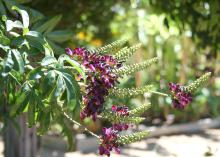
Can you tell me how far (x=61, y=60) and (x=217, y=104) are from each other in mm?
4229

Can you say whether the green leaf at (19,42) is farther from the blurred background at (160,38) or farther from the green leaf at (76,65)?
the blurred background at (160,38)

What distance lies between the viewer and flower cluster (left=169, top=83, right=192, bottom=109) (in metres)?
1.81

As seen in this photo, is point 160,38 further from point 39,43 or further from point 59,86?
point 59,86

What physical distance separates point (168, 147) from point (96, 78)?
3212 millimetres

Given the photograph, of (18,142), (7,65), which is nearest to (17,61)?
(7,65)

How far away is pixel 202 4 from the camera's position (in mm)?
2725

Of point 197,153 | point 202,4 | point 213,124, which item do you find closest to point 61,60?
point 202,4

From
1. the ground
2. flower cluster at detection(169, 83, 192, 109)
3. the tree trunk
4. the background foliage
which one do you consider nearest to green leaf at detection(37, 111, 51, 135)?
flower cluster at detection(169, 83, 192, 109)

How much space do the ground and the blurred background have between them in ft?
0.06

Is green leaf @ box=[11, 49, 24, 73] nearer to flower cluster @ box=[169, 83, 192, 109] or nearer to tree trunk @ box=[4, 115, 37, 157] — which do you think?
flower cluster @ box=[169, 83, 192, 109]

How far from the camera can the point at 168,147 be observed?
4727 millimetres

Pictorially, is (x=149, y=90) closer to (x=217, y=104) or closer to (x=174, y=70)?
(x=174, y=70)

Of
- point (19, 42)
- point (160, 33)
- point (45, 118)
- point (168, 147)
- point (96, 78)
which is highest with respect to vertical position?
point (160, 33)

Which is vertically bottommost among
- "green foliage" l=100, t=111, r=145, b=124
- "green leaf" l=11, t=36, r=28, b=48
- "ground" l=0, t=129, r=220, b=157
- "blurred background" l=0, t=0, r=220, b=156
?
"ground" l=0, t=129, r=220, b=157
